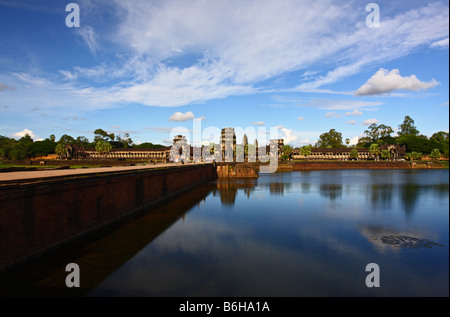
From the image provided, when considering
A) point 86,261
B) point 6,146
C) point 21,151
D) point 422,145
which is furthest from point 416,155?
point 6,146

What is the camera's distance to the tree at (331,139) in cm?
15438

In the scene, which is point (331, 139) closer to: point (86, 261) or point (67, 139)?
point (67, 139)

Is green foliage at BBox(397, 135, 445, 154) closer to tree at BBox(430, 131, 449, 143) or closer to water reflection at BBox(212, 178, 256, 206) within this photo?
tree at BBox(430, 131, 449, 143)

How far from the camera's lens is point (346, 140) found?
158625 mm

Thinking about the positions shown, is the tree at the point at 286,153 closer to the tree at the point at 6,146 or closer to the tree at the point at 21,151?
the tree at the point at 21,151

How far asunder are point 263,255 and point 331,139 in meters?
157

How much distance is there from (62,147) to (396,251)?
368 feet

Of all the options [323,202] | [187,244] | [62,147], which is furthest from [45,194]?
[62,147]

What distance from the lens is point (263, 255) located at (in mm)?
12625

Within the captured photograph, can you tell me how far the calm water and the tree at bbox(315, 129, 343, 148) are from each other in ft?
459

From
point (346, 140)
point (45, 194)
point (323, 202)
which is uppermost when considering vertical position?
point (346, 140)

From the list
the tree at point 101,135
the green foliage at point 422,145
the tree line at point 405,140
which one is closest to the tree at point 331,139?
the tree line at point 405,140
